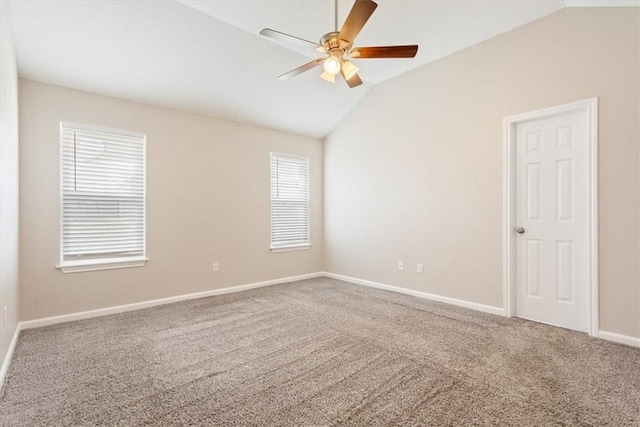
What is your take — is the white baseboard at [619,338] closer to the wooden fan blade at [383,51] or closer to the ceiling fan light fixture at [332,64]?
the wooden fan blade at [383,51]

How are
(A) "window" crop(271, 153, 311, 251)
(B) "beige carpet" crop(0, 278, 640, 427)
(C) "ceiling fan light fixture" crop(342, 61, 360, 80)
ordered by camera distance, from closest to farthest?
(B) "beige carpet" crop(0, 278, 640, 427) < (C) "ceiling fan light fixture" crop(342, 61, 360, 80) < (A) "window" crop(271, 153, 311, 251)

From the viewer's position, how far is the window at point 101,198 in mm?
3578

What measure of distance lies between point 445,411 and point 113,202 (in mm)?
4035

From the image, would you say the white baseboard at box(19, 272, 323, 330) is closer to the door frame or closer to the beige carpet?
the beige carpet

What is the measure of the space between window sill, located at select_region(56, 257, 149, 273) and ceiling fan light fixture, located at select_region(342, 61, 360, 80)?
3269mm

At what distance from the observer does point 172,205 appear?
4254 millimetres

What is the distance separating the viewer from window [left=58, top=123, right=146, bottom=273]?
3578 millimetres

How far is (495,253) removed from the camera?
372 centimetres

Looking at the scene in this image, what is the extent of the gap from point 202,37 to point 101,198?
2203 mm

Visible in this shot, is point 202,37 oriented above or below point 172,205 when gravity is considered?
above

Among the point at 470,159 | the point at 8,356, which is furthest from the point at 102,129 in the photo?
the point at 470,159

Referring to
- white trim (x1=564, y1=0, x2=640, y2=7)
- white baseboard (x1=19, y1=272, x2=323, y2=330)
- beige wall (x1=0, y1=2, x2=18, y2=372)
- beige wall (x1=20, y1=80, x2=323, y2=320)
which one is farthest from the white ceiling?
white baseboard (x1=19, y1=272, x2=323, y2=330)

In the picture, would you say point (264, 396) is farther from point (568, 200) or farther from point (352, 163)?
point (352, 163)

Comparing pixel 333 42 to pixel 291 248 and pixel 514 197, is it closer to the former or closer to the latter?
pixel 514 197
